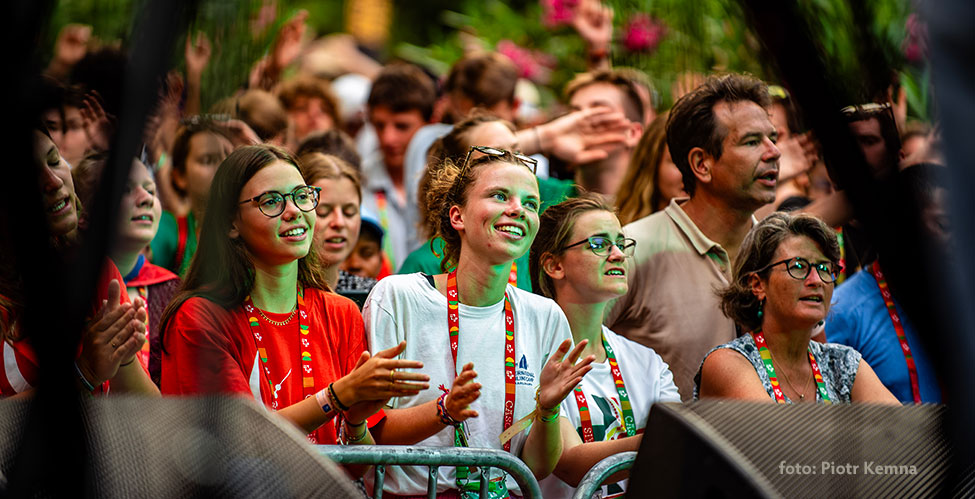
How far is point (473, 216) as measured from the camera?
2.50 m

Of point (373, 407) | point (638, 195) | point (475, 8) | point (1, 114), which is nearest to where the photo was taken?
point (1, 114)

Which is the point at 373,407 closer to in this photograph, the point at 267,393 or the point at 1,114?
the point at 267,393

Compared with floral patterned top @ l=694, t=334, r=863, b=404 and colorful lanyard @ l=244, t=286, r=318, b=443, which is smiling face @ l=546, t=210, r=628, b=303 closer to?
floral patterned top @ l=694, t=334, r=863, b=404

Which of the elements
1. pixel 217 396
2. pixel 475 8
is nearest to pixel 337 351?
pixel 217 396

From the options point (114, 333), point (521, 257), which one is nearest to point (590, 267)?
point (521, 257)

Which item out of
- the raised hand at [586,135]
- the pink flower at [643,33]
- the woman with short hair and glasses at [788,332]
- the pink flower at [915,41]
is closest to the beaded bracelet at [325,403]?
the woman with short hair and glasses at [788,332]

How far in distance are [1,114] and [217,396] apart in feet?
1.20

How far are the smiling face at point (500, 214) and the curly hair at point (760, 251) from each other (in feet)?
2.04

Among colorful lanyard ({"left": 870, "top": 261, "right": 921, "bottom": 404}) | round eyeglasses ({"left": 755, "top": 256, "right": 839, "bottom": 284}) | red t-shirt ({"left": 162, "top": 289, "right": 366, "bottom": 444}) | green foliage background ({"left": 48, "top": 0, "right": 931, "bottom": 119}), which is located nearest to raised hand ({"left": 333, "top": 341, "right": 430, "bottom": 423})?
red t-shirt ({"left": 162, "top": 289, "right": 366, "bottom": 444})

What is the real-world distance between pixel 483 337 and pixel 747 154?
90 cm

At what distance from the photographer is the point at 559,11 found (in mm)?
5770

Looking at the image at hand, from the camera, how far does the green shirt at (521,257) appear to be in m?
2.87

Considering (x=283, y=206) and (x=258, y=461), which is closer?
(x=258, y=461)

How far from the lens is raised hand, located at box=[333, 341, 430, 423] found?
2045 mm
